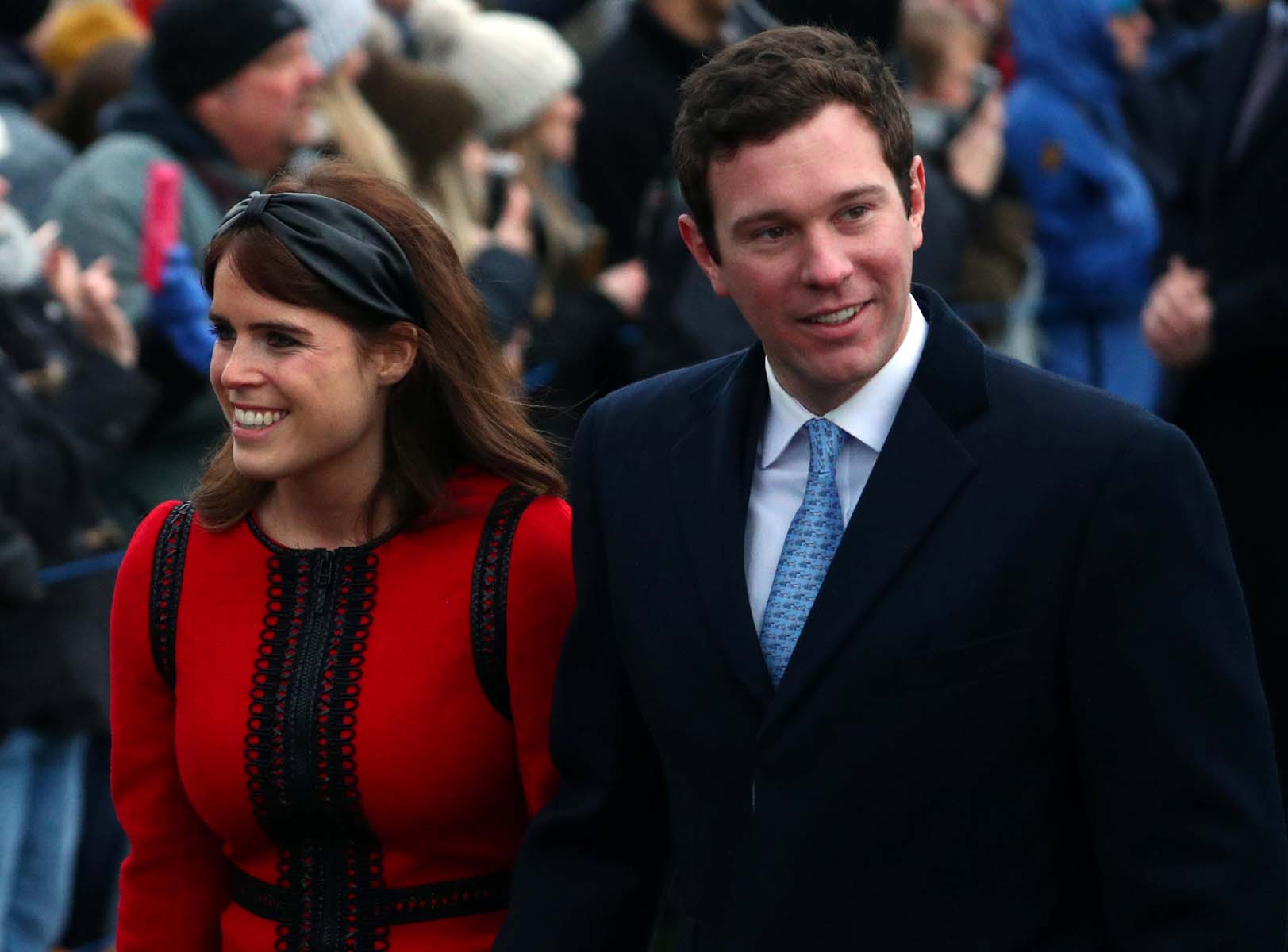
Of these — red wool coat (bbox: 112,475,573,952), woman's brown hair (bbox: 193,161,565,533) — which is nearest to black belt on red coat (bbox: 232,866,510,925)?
red wool coat (bbox: 112,475,573,952)

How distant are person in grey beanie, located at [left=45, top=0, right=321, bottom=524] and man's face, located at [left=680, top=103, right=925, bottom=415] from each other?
9.81ft

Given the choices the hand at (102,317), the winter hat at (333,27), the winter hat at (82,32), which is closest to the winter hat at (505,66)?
the winter hat at (333,27)

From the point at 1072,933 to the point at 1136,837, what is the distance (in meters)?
0.18

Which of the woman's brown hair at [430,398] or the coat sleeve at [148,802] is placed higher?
the woman's brown hair at [430,398]

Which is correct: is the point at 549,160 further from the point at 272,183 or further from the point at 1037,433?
the point at 1037,433

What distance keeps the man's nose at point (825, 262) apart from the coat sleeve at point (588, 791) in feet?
1.72

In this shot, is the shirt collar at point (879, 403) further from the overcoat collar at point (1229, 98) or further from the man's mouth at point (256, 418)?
the overcoat collar at point (1229, 98)

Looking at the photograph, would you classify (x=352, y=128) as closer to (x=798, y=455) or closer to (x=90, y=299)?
(x=90, y=299)

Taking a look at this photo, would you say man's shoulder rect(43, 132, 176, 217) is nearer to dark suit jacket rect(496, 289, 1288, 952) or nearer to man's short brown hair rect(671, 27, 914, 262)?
man's short brown hair rect(671, 27, 914, 262)

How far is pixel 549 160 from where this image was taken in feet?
26.0

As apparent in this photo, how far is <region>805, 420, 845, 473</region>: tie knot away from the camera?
115 inches

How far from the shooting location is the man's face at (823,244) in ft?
9.28

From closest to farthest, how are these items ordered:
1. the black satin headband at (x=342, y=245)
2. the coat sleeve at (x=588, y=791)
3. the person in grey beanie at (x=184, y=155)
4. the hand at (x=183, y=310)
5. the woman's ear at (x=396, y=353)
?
the coat sleeve at (x=588, y=791) < the black satin headband at (x=342, y=245) < the woman's ear at (x=396, y=353) < the hand at (x=183, y=310) < the person in grey beanie at (x=184, y=155)

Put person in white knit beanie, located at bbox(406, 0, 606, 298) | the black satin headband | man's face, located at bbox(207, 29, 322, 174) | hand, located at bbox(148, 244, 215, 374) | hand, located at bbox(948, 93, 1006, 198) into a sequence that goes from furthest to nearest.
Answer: person in white knit beanie, located at bbox(406, 0, 606, 298) → hand, located at bbox(948, 93, 1006, 198) → man's face, located at bbox(207, 29, 322, 174) → hand, located at bbox(148, 244, 215, 374) → the black satin headband
